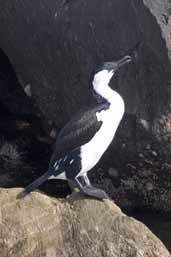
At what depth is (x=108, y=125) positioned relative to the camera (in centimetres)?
730

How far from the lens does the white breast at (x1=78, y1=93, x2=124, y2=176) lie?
7.30 meters

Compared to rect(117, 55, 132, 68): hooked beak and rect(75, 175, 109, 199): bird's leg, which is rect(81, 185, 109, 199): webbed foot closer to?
rect(75, 175, 109, 199): bird's leg

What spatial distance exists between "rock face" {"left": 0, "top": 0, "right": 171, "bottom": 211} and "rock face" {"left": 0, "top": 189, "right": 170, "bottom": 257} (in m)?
1.41

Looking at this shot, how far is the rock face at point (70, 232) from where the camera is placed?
682cm

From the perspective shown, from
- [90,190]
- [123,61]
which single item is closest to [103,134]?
[90,190]

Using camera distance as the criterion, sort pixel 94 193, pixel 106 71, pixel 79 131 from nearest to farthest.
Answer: pixel 94 193 → pixel 79 131 → pixel 106 71

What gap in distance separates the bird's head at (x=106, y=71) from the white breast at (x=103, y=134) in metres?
0.18

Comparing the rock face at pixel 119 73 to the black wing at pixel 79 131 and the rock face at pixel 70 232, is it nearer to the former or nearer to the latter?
the black wing at pixel 79 131

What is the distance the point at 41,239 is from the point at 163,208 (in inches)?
87.7

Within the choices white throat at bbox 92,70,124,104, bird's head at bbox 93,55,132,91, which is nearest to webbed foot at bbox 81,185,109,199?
white throat at bbox 92,70,124,104

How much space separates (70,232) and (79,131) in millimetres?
793

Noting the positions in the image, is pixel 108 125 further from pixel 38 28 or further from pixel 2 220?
pixel 38 28

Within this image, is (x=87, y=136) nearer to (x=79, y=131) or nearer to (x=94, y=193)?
(x=79, y=131)

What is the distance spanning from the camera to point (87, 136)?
7.33 metres
